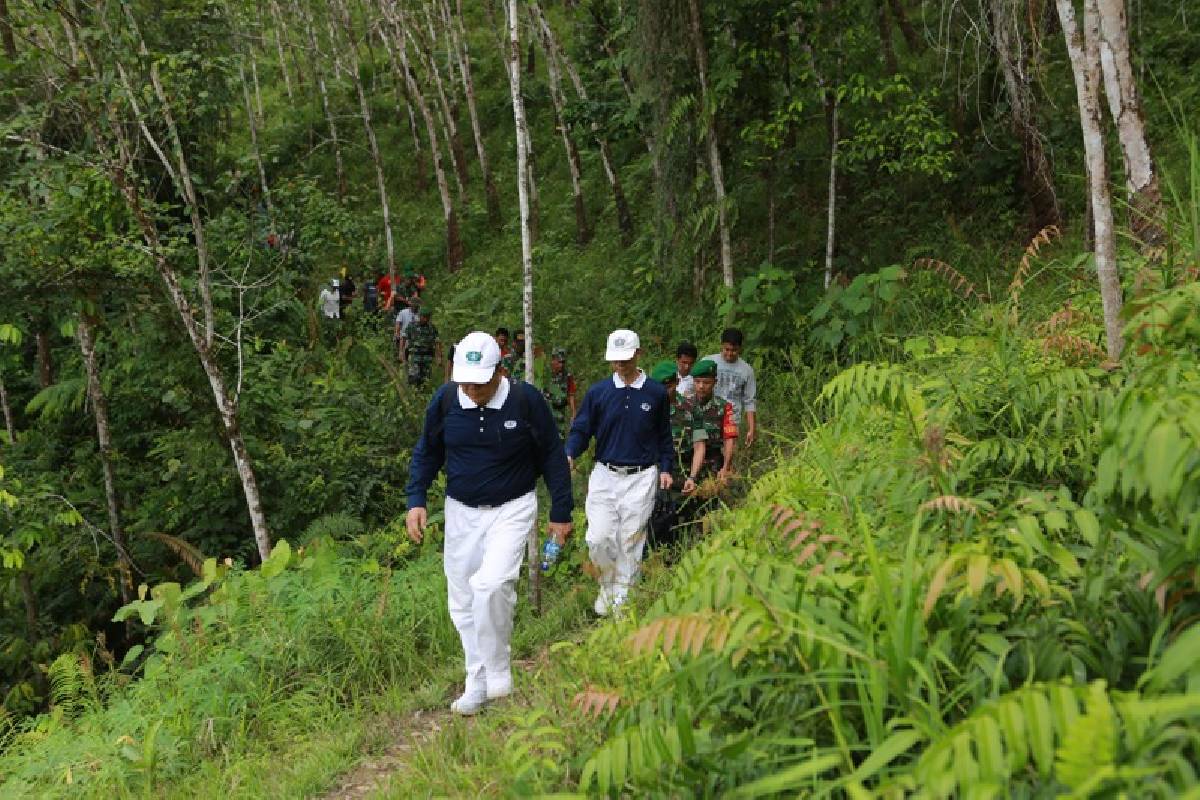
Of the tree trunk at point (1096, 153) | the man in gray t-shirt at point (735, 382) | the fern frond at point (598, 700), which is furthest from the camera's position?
the man in gray t-shirt at point (735, 382)

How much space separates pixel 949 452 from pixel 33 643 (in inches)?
400

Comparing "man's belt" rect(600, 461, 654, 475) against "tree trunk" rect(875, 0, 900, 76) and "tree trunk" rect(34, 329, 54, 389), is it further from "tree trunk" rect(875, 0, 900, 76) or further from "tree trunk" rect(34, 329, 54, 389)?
"tree trunk" rect(875, 0, 900, 76)

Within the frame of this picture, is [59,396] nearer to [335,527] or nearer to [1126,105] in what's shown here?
[335,527]

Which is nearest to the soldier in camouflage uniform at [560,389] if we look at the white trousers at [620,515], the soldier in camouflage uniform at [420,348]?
the soldier in camouflage uniform at [420,348]

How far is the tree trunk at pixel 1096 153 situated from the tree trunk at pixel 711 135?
6910 mm

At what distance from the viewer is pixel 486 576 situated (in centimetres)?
550

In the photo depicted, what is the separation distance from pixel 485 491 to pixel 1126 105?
4.24 meters

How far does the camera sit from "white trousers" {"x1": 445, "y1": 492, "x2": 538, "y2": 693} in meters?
5.48

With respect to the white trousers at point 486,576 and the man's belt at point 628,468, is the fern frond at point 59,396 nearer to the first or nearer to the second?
the man's belt at point 628,468

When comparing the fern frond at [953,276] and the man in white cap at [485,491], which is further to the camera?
the fern frond at [953,276]

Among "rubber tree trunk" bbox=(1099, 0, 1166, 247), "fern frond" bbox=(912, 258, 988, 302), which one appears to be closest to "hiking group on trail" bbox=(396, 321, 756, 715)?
"fern frond" bbox=(912, 258, 988, 302)

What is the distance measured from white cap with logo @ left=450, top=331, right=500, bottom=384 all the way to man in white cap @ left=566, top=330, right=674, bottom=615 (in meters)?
1.59

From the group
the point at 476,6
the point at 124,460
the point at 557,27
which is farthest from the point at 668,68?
the point at 476,6

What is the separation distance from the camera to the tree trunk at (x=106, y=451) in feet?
34.4
